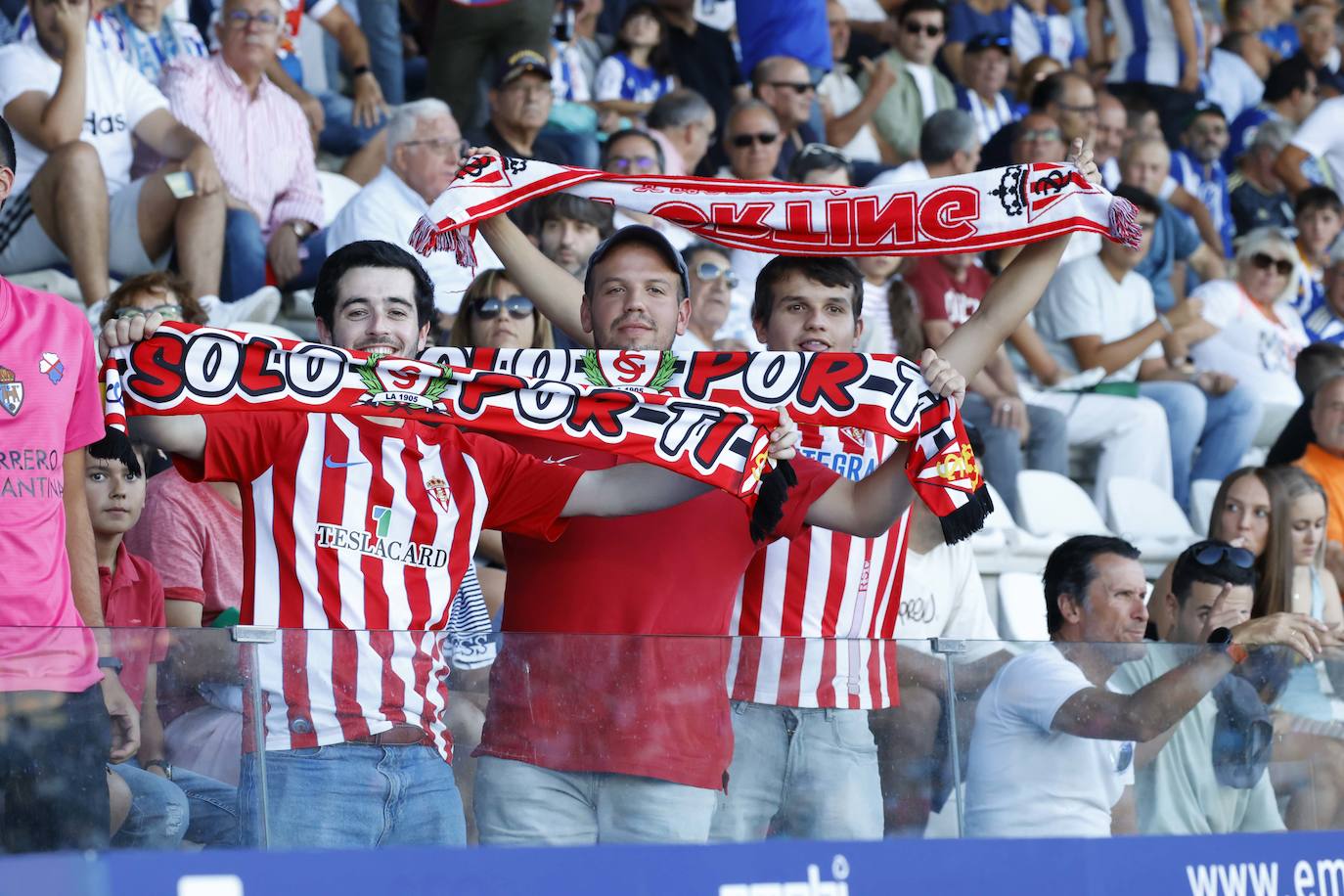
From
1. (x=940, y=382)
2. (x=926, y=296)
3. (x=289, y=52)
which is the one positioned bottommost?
(x=940, y=382)

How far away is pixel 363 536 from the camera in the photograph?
3.44 meters

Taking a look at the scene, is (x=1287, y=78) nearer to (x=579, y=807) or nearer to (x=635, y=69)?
(x=635, y=69)

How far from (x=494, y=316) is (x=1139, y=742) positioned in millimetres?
2475

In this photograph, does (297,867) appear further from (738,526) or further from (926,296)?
(926,296)

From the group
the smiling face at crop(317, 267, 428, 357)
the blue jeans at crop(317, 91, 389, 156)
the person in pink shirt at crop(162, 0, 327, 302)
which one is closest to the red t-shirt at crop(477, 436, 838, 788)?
the smiling face at crop(317, 267, 428, 357)

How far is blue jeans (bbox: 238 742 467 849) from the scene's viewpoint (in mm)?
3102

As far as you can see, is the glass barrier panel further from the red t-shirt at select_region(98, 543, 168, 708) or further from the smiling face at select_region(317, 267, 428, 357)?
the red t-shirt at select_region(98, 543, 168, 708)

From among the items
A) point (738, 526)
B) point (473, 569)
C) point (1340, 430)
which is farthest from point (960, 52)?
point (738, 526)

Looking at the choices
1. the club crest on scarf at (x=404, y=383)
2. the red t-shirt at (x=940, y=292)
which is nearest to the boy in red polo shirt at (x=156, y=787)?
the club crest on scarf at (x=404, y=383)

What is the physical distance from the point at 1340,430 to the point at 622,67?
414 cm

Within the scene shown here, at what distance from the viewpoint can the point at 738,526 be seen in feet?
12.8

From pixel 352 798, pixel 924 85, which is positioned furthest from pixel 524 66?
pixel 352 798

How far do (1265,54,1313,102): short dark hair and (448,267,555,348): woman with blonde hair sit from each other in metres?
8.75

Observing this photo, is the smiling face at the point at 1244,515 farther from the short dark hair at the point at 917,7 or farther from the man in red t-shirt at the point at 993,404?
the short dark hair at the point at 917,7
